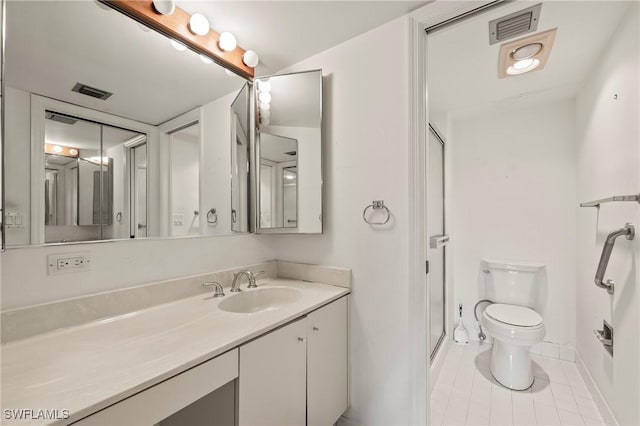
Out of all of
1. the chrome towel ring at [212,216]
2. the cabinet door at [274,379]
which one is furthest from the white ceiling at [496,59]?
the cabinet door at [274,379]

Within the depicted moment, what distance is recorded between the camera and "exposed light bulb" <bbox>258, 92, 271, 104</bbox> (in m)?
1.68

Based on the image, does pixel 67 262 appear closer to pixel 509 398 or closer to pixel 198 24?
pixel 198 24

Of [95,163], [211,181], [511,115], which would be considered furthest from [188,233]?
[511,115]

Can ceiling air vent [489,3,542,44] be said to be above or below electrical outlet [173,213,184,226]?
above

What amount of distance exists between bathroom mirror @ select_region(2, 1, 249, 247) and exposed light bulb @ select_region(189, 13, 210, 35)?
10cm

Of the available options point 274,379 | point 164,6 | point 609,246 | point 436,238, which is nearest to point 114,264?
point 274,379

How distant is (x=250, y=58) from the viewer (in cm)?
159

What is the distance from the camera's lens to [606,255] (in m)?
1.38

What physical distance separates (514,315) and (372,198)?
1.56 meters

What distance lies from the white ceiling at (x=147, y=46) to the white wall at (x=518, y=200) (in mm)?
1780

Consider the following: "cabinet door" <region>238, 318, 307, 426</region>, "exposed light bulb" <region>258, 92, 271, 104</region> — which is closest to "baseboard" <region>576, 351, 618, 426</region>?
"cabinet door" <region>238, 318, 307, 426</region>

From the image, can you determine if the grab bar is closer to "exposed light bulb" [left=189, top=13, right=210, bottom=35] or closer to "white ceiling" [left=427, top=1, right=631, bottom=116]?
"white ceiling" [left=427, top=1, right=631, bottom=116]

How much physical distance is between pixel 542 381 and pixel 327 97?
253cm

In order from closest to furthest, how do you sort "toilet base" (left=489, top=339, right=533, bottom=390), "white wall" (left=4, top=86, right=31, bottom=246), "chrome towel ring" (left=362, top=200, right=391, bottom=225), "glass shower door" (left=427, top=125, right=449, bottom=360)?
"white wall" (left=4, top=86, right=31, bottom=246)
"chrome towel ring" (left=362, top=200, right=391, bottom=225)
"toilet base" (left=489, top=339, right=533, bottom=390)
"glass shower door" (left=427, top=125, right=449, bottom=360)
